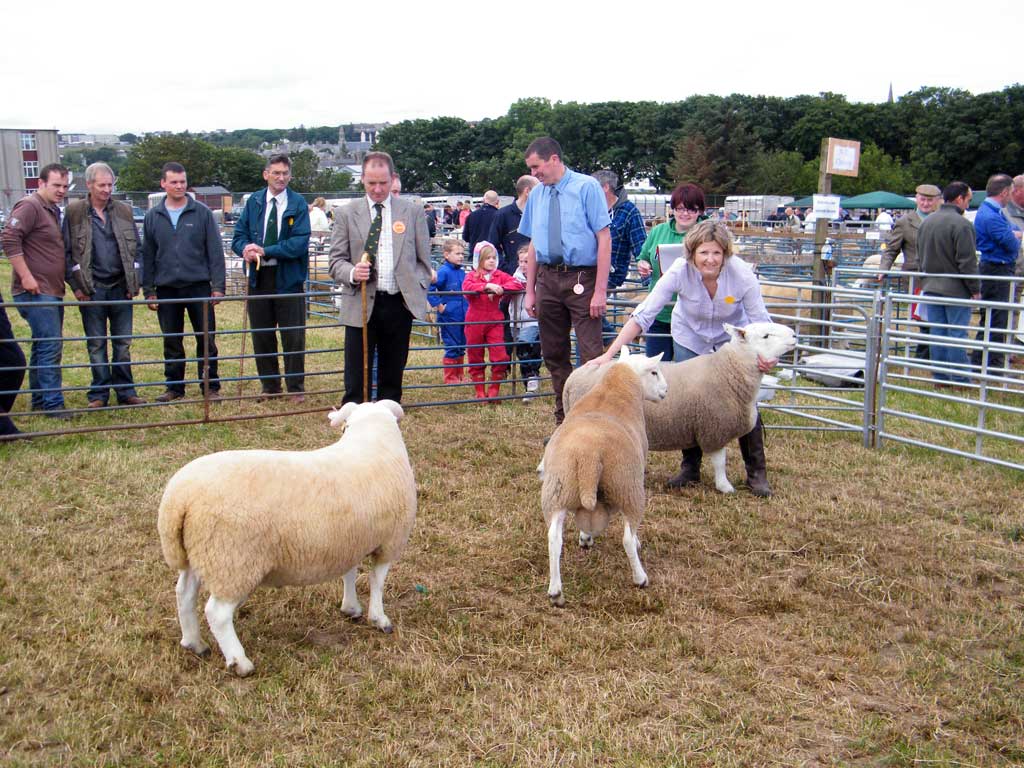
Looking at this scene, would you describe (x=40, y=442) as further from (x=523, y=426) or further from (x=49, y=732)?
(x=49, y=732)

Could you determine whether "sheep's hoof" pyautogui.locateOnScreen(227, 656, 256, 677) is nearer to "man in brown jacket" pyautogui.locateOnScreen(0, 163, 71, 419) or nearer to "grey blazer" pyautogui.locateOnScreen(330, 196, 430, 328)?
"grey blazer" pyautogui.locateOnScreen(330, 196, 430, 328)

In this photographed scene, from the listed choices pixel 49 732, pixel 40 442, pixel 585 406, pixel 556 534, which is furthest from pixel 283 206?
pixel 49 732

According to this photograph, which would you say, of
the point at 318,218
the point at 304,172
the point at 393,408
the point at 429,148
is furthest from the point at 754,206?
the point at 429,148

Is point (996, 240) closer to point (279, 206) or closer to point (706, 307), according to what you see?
point (706, 307)

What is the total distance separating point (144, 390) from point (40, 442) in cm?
203

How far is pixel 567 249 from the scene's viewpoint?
650cm

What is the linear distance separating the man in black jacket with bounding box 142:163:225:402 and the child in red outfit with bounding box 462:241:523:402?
2.38 metres

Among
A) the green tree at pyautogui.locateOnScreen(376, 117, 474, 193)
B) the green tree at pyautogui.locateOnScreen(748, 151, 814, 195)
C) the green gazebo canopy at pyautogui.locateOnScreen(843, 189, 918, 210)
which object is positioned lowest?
the green gazebo canopy at pyautogui.locateOnScreen(843, 189, 918, 210)

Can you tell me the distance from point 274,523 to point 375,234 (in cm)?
322

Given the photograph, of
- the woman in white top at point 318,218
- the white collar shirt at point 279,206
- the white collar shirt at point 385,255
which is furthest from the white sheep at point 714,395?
the woman in white top at point 318,218

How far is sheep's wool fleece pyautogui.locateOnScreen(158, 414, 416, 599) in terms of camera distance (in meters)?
3.30

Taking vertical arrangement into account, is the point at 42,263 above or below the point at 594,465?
above

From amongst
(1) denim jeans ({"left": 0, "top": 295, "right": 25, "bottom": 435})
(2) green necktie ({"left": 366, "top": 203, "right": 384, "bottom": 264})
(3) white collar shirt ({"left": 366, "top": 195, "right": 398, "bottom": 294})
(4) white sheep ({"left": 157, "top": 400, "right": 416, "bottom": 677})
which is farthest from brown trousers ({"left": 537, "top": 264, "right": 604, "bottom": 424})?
(1) denim jeans ({"left": 0, "top": 295, "right": 25, "bottom": 435})

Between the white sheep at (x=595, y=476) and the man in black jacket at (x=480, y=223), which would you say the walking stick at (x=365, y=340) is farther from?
the man in black jacket at (x=480, y=223)
